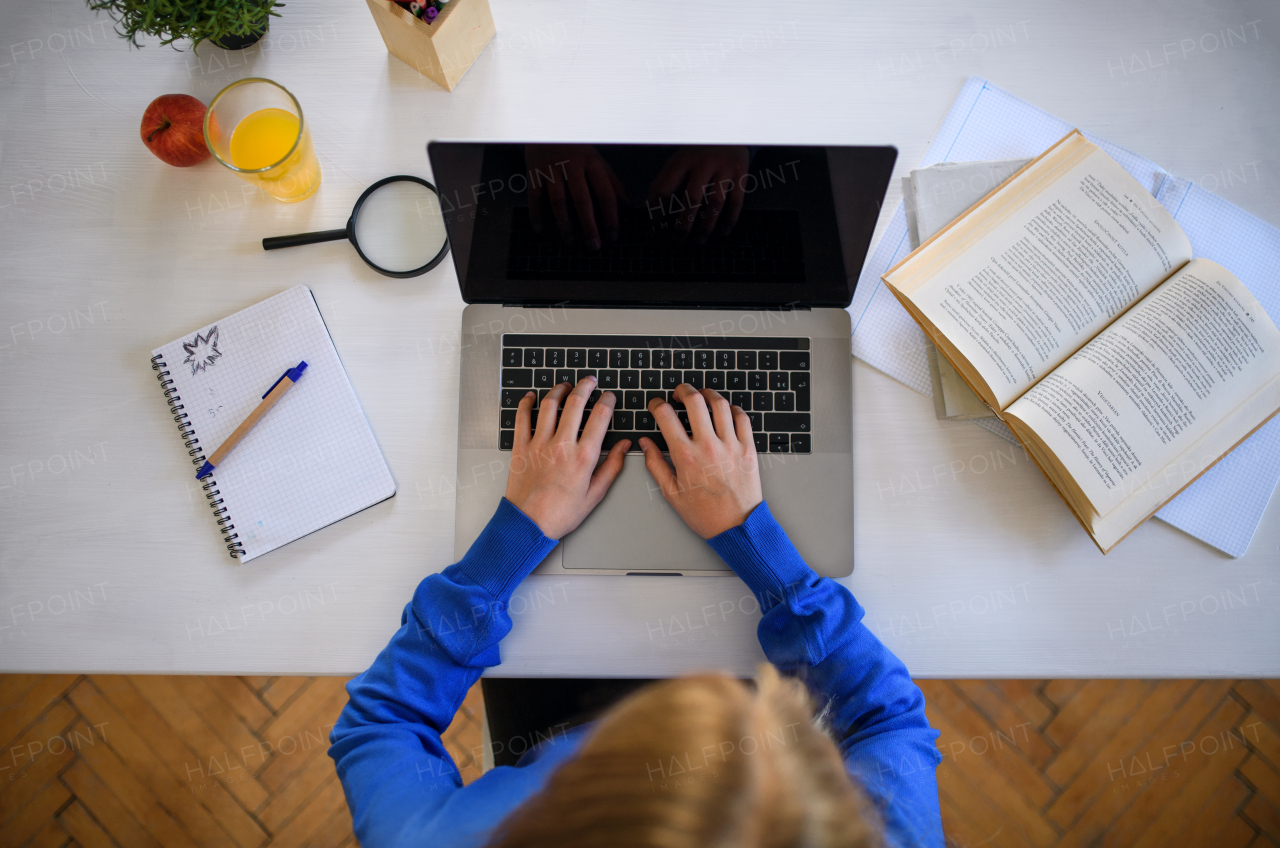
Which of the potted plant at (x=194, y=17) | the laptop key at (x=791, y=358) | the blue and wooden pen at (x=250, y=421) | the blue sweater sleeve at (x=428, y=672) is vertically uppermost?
the potted plant at (x=194, y=17)

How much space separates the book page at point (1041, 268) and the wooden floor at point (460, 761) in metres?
0.81

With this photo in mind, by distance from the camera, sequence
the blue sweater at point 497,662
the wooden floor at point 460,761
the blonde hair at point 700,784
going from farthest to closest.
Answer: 1. the wooden floor at point 460,761
2. the blue sweater at point 497,662
3. the blonde hair at point 700,784

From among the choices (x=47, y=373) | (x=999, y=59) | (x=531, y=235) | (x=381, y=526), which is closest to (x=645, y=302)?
(x=531, y=235)

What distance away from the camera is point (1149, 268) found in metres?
0.79

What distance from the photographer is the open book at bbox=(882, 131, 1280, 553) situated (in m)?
0.75

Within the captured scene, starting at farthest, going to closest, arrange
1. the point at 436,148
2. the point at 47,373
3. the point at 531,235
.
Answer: the point at 47,373, the point at 531,235, the point at 436,148

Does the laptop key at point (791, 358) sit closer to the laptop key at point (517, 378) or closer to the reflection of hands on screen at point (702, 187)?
the reflection of hands on screen at point (702, 187)

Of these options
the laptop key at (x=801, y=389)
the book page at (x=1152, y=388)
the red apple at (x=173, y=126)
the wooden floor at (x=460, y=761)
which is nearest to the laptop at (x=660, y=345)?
the laptop key at (x=801, y=389)

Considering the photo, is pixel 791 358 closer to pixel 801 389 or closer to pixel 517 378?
pixel 801 389

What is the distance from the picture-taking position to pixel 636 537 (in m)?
0.80

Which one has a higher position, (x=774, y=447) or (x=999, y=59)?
(x=999, y=59)

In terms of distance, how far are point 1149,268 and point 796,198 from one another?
17.3 inches

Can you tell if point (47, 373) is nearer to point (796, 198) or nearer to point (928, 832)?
point (796, 198)

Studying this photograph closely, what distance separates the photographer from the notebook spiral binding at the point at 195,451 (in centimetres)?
80
